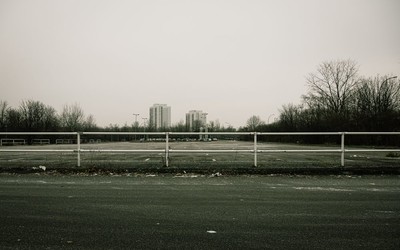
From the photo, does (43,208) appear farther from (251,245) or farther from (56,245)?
(251,245)

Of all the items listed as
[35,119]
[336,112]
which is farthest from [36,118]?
[336,112]

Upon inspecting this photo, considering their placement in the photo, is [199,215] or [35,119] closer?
[199,215]

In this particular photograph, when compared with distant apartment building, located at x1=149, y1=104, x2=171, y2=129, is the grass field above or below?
below

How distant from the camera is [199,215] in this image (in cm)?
523

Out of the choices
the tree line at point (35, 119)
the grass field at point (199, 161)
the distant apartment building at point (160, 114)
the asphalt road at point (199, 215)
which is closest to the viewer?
the asphalt road at point (199, 215)

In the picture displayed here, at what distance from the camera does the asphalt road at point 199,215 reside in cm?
394

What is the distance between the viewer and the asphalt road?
12.9 ft

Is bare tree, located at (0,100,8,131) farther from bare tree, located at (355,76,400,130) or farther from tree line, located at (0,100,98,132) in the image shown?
bare tree, located at (355,76,400,130)

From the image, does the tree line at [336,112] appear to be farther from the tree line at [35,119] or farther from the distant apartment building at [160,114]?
the distant apartment building at [160,114]

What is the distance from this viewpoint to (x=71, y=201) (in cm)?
634

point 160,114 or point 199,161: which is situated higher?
point 160,114

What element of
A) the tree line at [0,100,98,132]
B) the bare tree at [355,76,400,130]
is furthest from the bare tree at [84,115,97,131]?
the bare tree at [355,76,400,130]

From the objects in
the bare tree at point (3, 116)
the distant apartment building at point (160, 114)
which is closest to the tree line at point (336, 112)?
the bare tree at point (3, 116)

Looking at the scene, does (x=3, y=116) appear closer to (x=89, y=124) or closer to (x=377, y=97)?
(x=89, y=124)
